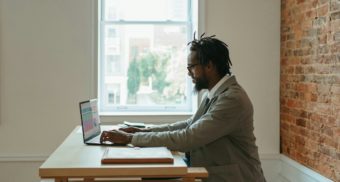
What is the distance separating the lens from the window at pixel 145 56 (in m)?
4.47

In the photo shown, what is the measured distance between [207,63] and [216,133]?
440 millimetres

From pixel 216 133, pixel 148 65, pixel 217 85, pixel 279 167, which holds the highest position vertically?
pixel 148 65

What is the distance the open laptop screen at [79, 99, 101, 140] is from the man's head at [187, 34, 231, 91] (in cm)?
65

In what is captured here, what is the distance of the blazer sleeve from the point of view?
2355mm

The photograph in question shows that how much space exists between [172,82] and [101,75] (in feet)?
2.26

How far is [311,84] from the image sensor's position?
363 cm

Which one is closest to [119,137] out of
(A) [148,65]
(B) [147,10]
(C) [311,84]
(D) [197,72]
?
(D) [197,72]

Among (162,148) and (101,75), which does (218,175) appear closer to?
(162,148)

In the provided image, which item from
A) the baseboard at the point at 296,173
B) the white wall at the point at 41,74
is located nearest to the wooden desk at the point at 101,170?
the baseboard at the point at 296,173

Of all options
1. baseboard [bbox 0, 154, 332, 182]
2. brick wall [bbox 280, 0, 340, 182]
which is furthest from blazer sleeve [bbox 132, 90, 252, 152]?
baseboard [bbox 0, 154, 332, 182]

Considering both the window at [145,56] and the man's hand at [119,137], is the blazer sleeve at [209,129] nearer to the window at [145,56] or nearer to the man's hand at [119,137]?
the man's hand at [119,137]

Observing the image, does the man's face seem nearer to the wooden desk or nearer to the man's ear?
the man's ear

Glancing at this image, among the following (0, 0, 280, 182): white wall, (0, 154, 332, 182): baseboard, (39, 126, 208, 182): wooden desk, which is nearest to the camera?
(39, 126, 208, 182): wooden desk

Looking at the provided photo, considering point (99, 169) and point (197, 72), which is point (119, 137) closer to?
point (99, 169)
